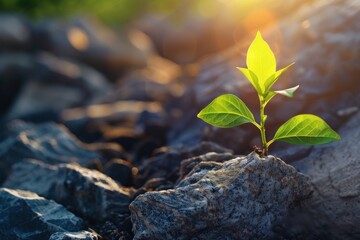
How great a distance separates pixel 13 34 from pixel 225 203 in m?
13.3

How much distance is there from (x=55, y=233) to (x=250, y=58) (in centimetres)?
212

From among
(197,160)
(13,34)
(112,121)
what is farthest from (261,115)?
(13,34)

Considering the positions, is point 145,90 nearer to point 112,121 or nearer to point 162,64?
point 112,121

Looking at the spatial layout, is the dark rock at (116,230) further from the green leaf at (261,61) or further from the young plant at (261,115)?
the green leaf at (261,61)

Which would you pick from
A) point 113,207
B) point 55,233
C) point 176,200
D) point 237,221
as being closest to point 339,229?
point 237,221

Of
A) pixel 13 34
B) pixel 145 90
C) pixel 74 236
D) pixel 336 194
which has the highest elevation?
pixel 13 34

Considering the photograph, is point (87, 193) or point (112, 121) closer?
point (87, 193)

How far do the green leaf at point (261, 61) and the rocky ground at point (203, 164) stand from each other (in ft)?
2.15

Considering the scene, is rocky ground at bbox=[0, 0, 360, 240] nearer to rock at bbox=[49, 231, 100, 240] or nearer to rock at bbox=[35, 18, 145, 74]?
rock at bbox=[49, 231, 100, 240]

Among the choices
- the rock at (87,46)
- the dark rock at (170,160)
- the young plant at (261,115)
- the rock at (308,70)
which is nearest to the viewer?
the young plant at (261,115)

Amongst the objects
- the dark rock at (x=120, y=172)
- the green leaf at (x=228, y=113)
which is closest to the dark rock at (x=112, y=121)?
the dark rock at (x=120, y=172)

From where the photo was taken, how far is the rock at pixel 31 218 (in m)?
4.57

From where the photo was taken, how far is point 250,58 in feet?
13.9

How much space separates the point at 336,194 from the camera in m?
4.64
